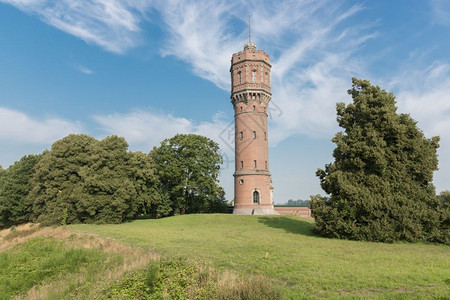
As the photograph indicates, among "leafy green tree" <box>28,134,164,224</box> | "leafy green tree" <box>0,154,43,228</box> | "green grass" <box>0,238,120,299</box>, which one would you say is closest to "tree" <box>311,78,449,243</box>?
"green grass" <box>0,238,120,299</box>

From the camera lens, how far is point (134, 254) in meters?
12.7

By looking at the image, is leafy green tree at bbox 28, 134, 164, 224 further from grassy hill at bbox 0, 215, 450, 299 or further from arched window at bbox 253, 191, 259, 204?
grassy hill at bbox 0, 215, 450, 299

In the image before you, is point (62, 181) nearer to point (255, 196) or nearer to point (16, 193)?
point (16, 193)

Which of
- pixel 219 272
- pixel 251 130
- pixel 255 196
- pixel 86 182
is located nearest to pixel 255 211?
pixel 255 196

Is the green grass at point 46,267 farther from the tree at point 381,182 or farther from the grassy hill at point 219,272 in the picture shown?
the tree at point 381,182

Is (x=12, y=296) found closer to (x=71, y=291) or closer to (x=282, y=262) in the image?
(x=71, y=291)

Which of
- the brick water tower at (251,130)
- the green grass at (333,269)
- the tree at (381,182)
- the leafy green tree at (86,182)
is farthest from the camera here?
the brick water tower at (251,130)

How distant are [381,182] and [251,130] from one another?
2140cm

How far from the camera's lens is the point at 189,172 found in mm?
42281

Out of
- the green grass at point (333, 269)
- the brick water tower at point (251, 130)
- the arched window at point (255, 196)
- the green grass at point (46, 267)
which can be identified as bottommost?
the green grass at point (46, 267)

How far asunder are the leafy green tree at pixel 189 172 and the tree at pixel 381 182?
2346 centimetres

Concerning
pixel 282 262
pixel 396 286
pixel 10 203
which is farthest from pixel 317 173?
pixel 10 203

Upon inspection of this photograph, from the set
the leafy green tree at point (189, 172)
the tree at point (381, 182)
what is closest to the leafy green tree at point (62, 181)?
the leafy green tree at point (189, 172)

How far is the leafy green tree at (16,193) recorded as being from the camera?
38156 millimetres
